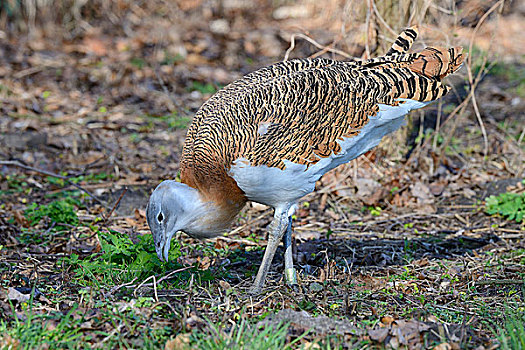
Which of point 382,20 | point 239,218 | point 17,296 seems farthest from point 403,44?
point 17,296

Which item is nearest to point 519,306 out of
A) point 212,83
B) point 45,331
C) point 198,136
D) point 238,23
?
point 198,136

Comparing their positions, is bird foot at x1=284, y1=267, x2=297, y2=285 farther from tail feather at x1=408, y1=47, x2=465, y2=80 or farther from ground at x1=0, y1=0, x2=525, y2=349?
tail feather at x1=408, y1=47, x2=465, y2=80

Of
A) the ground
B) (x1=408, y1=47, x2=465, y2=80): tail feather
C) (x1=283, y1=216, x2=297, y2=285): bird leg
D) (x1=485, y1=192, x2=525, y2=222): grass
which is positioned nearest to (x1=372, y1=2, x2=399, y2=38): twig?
the ground

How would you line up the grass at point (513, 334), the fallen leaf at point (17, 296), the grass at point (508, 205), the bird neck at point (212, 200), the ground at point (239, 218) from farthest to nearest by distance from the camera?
1. the grass at point (508, 205)
2. the bird neck at point (212, 200)
3. the fallen leaf at point (17, 296)
4. the ground at point (239, 218)
5. the grass at point (513, 334)

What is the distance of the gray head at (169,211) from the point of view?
3855 millimetres

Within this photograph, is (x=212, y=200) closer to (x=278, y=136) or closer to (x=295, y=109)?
(x=278, y=136)

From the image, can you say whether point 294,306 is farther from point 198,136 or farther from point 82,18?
point 82,18

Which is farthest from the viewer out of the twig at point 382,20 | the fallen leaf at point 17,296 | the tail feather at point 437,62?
the twig at point 382,20

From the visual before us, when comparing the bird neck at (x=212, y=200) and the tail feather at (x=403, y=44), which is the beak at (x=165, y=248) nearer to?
the bird neck at (x=212, y=200)

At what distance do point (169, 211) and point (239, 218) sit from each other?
183 centimetres

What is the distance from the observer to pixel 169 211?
12.6ft

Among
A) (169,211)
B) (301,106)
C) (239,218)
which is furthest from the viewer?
(239,218)

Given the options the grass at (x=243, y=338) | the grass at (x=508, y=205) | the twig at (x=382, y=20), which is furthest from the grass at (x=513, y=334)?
the twig at (x=382, y=20)

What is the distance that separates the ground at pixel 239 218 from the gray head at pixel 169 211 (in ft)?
0.68
